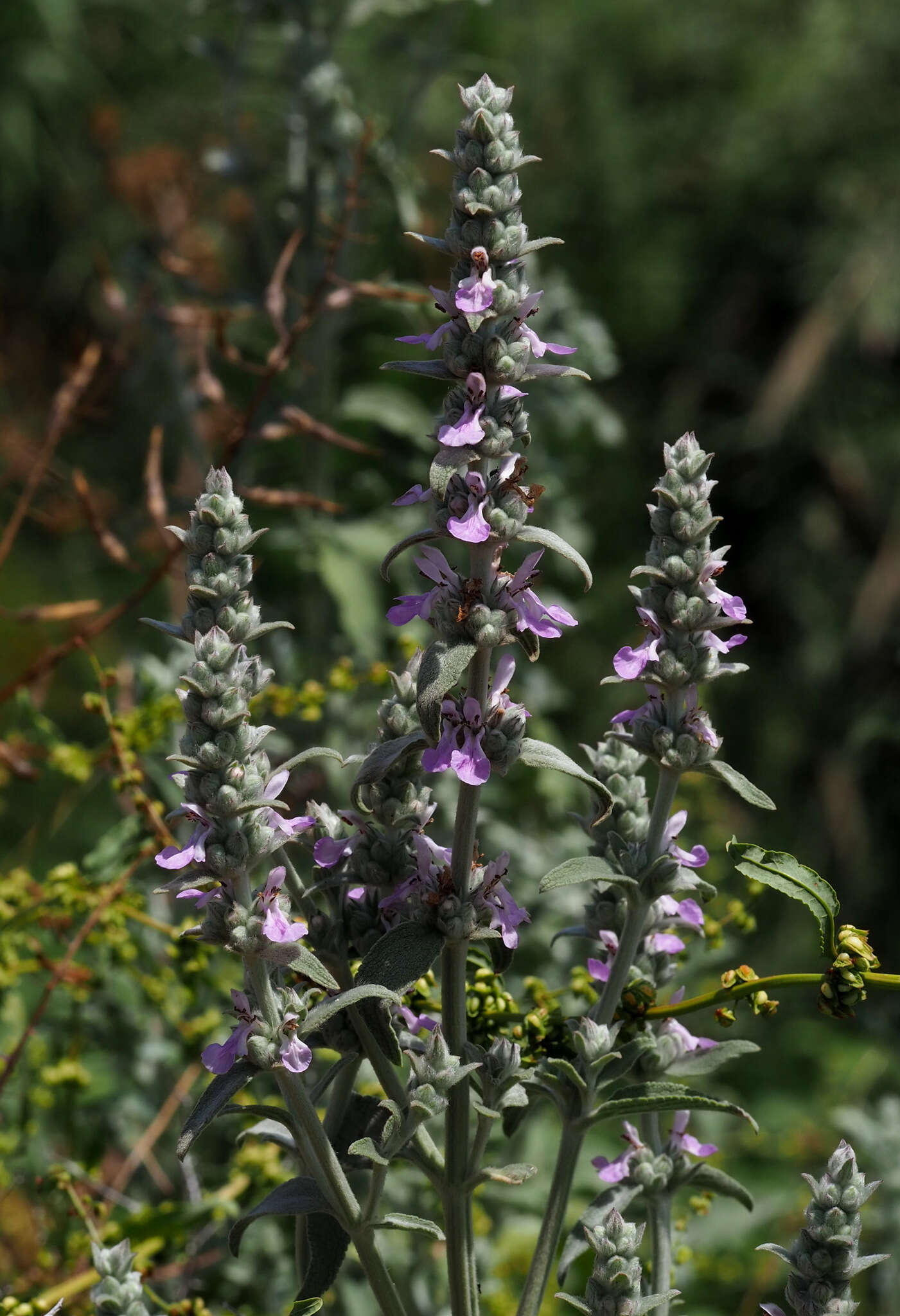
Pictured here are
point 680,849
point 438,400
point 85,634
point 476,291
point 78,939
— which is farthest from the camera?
point 438,400

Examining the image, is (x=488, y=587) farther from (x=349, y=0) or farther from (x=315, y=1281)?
(x=349, y=0)

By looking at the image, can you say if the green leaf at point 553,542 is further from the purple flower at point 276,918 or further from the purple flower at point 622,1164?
the purple flower at point 622,1164

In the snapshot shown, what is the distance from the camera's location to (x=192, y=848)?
533 millimetres

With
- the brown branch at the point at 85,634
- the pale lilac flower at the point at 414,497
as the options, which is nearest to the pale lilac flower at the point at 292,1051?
the pale lilac flower at the point at 414,497

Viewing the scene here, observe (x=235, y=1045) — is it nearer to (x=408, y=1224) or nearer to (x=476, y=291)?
(x=408, y=1224)

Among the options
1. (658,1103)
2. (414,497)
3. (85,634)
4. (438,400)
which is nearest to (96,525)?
(85,634)

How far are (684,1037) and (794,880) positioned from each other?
0.13m

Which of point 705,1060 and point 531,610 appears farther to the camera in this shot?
point 705,1060

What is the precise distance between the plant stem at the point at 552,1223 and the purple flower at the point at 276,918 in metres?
0.19

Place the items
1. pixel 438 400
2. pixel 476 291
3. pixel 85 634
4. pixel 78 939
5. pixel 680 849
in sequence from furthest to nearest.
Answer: pixel 438 400 < pixel 85 634 < pixel 78 939 < pixel 680 849 < pixel 476 291

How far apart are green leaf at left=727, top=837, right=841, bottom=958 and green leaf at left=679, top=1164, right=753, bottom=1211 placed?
0.16m

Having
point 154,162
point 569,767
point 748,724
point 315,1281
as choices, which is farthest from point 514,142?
point 748,724

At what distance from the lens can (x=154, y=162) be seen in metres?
2.16

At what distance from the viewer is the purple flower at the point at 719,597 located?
0.58 meters
